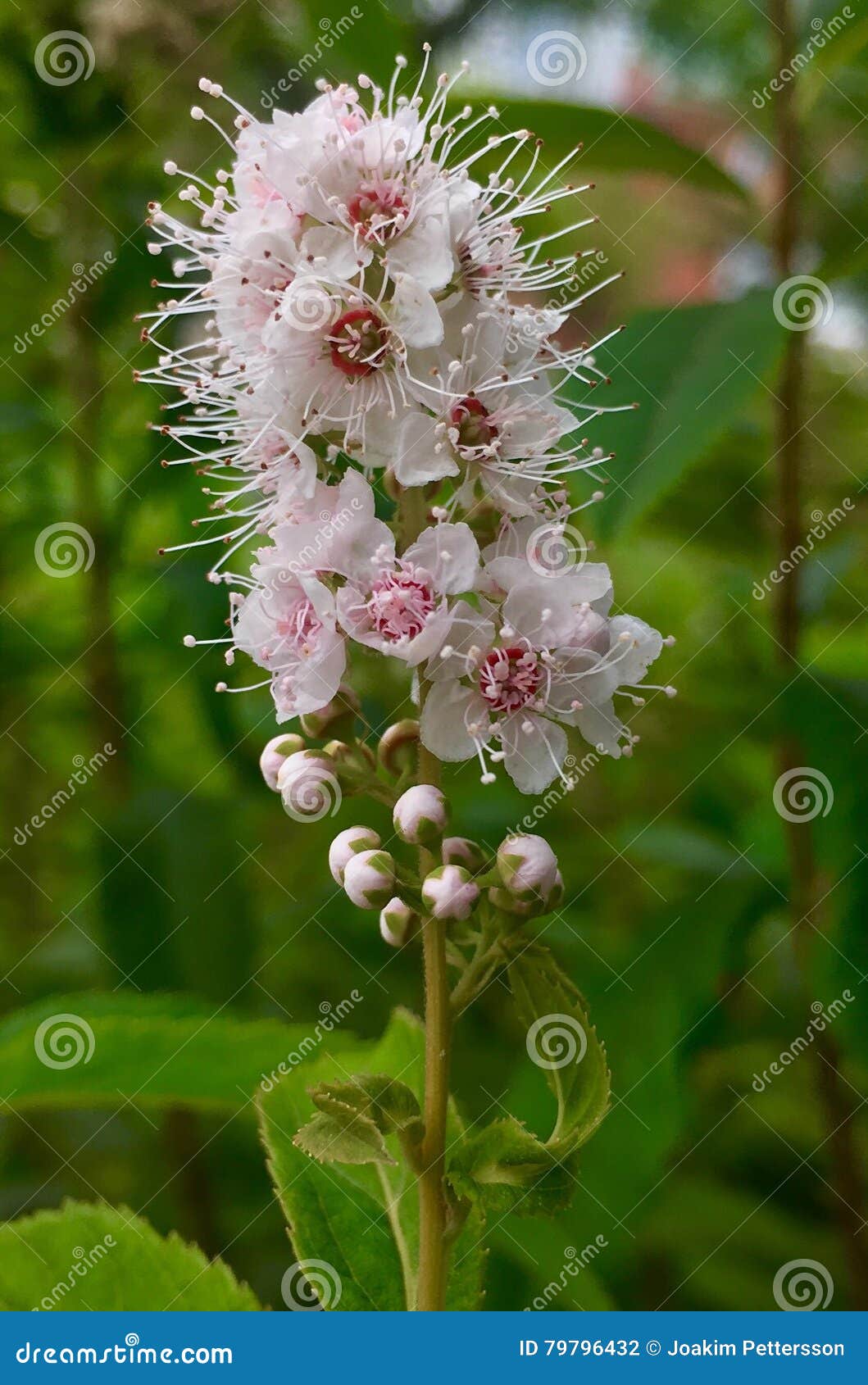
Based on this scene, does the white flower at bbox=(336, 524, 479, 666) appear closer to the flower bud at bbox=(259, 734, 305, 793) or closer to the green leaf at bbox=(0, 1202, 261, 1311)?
the flower bud at bbox=(259, 734, 305, 793)

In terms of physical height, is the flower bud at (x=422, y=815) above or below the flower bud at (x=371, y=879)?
above

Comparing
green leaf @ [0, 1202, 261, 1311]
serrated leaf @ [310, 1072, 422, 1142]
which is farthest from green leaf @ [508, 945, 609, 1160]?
green leaf @ [0, 1202, 261, 1311]

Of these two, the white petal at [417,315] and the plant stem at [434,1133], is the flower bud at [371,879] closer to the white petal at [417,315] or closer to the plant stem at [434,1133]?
the plant stem at [434,1133]

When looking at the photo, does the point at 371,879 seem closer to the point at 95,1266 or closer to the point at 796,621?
the point at 95,1266

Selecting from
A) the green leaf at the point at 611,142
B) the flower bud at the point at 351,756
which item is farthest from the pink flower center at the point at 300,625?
the green leaf at the point at 611,142

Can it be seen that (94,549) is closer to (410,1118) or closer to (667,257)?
(410,1118)

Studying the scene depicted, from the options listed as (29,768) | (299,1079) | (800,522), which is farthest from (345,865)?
(29,768)
